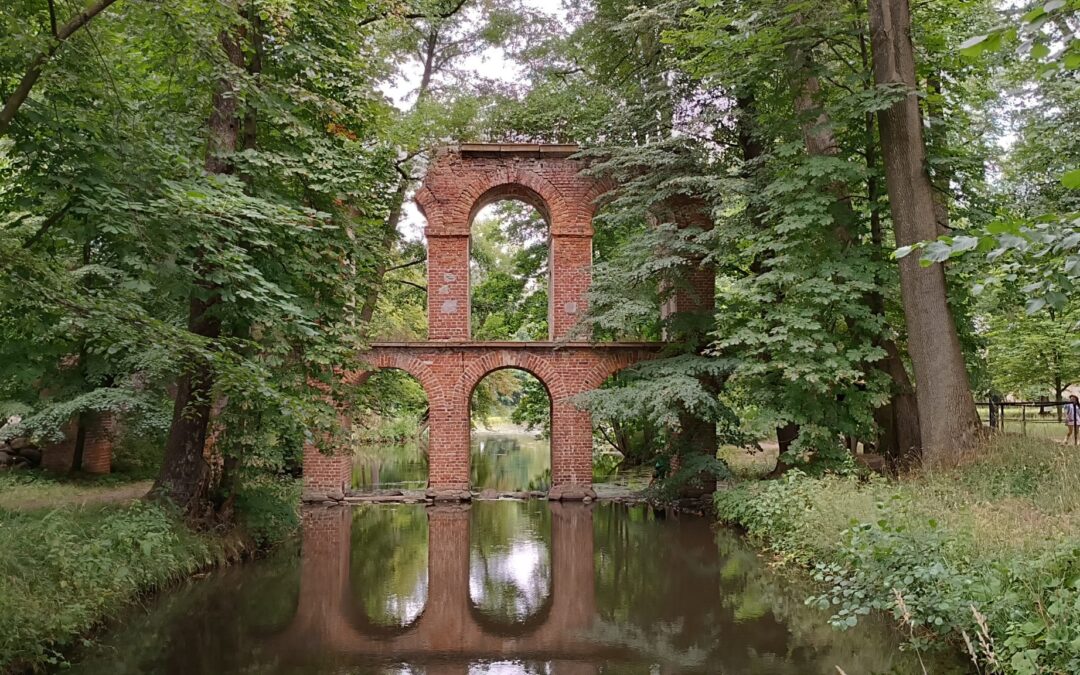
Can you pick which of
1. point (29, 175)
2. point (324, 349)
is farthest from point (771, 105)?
point (29, 175)

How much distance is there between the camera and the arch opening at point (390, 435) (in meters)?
12.7

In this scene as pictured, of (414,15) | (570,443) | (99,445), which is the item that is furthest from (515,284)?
(99,445)

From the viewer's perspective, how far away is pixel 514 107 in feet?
57.2

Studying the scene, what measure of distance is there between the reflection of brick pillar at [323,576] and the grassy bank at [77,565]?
1.31 m

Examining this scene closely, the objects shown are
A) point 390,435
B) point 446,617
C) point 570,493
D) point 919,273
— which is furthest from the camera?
point 390,435

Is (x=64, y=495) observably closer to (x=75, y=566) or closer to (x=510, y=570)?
(x=75, y=566)

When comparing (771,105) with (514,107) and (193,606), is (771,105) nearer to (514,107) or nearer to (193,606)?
(514,107)

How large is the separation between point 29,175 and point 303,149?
12.8 ft

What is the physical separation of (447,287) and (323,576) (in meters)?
8.30

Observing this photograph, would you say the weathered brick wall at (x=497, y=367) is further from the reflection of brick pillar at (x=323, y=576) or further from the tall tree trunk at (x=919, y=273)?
the tall tree trunk at (x=919, y=273)

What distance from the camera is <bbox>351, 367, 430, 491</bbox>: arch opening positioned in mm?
12715

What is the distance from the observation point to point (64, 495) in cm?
1095

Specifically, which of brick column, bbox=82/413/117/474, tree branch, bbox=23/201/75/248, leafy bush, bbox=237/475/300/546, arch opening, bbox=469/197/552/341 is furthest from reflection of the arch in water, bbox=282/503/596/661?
arch opening, bbox=469/197/552/341

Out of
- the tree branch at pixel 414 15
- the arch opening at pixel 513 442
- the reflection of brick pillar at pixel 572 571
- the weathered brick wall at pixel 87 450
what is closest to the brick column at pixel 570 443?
the arch opening at pixel 513 442
